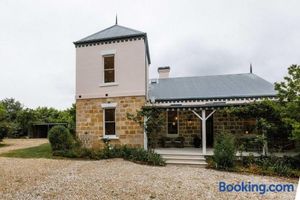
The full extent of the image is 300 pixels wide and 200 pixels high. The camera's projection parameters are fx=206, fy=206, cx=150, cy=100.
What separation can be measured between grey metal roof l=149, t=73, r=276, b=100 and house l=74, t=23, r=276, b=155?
6 cm

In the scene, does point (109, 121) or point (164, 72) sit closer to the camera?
point (109, 121)

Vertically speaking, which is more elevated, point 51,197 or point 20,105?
point 20,105

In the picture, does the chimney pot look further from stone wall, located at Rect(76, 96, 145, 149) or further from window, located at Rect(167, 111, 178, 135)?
stone wall, located at Rect(76, 96, 145, 149)

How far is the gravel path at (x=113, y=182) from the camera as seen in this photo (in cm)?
558

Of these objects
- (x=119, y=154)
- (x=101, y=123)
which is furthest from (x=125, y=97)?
(x=119, y=154)

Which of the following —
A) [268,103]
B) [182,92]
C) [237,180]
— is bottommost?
[237,180]

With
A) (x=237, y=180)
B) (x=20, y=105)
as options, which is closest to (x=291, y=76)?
(x=237, y=180)

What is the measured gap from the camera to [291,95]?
9.31 m

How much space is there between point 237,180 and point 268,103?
4622 mm

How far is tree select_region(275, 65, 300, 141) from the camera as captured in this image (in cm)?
881

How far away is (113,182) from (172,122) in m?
8.29

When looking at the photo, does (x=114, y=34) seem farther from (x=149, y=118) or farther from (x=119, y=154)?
(x=119, y=154)

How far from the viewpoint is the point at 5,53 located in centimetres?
1875

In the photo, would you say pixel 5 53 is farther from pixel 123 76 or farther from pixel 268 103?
pixel 268 103
